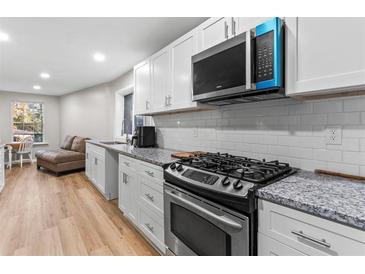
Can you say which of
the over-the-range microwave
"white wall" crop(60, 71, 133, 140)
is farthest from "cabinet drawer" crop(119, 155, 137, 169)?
"white wall" crop(60, 71, 133, 140)

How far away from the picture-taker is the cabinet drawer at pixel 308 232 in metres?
0.72

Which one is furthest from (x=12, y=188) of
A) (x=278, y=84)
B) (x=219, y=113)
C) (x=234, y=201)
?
(x=278, y=84)

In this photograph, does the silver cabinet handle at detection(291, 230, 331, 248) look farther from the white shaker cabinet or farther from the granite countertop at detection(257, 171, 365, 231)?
the white shaker cabinet

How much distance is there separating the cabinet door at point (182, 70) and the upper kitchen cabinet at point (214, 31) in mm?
112

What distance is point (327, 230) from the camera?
77cm

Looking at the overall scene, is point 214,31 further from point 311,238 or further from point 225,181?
point 311,238

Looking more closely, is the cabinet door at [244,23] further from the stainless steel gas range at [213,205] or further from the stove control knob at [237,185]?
the stove control knob at [237,185]

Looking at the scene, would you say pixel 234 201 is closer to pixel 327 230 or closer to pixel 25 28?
pixel 327 230

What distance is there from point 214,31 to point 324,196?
4.86 ft

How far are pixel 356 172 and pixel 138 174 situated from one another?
179cm

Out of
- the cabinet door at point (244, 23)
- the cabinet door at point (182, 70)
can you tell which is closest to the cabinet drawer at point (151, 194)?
the cabinet door at point (182, 70)

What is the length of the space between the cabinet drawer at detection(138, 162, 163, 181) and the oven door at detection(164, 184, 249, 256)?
17 cm

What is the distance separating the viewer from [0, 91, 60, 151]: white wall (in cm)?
598
